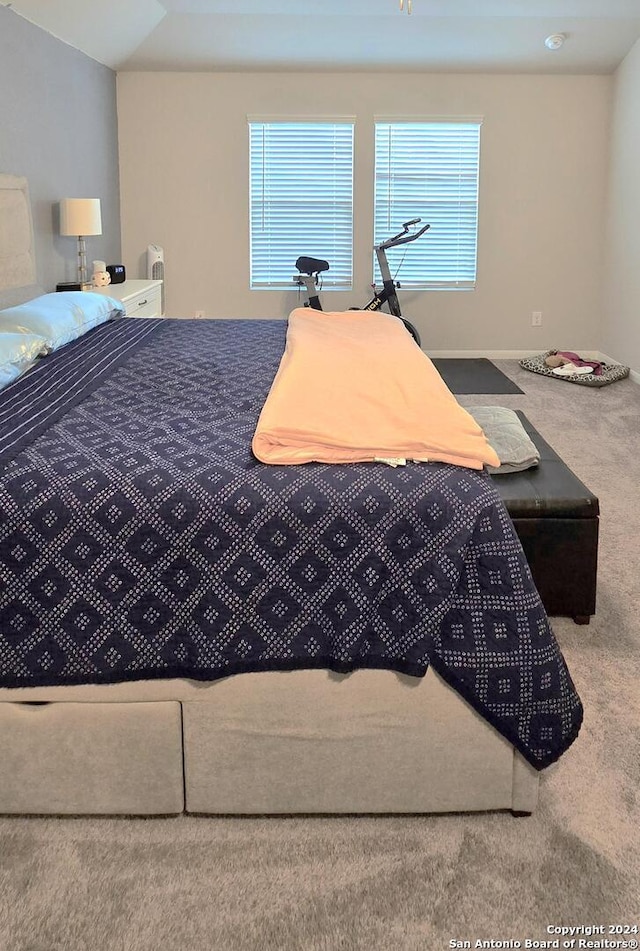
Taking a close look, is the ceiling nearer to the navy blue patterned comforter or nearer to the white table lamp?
the white table lamp

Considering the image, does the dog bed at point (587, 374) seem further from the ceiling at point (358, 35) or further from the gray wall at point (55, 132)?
the gray wall at point (55, 132)

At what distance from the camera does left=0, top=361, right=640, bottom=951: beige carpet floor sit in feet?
5.10

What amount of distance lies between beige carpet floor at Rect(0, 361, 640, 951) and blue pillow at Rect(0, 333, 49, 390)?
1.35 m

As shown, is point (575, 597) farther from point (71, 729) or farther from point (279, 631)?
point (71, 729)

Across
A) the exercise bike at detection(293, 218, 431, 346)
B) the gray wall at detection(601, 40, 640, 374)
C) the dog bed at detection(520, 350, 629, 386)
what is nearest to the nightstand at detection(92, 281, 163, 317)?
the exercise bike at detection(293, 218, 431, 346)

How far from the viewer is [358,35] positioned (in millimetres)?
5926

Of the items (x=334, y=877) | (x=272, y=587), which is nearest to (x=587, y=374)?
(x=272, y=587)

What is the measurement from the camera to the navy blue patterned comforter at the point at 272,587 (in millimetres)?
1722

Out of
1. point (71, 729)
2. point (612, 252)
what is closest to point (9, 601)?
point (71, 729)

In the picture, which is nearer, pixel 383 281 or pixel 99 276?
pixel 99 276

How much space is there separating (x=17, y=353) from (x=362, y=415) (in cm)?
136

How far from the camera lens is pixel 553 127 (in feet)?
21.5

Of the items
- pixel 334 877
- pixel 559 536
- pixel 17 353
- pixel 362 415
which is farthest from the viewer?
pixel 17 353

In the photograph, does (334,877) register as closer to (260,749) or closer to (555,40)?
(260,749)
